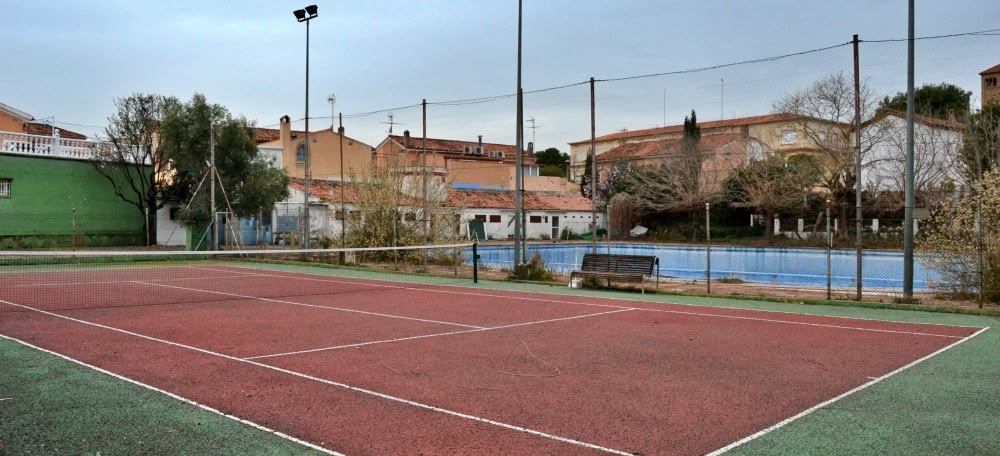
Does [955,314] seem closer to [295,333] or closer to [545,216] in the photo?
[295,333]

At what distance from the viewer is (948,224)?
14.8 metres

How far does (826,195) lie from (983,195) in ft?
93.0

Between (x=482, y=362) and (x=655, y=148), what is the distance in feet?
201

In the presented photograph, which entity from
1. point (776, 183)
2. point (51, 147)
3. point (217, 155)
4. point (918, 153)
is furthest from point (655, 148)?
point (51, 147)

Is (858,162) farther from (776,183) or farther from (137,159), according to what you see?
(137,159)

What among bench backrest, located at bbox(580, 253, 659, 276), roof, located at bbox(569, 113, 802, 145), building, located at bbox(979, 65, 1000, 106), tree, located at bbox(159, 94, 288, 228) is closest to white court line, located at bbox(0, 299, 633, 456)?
bench backrest, located at bbox(580, 253, 659, 276)

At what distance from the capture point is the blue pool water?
26453 millimetres

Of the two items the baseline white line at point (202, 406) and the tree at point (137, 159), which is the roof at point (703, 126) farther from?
the baseline white line at point (202, 406)

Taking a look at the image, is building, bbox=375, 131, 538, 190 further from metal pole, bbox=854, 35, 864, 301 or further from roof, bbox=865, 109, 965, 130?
metal pole, bbox=854, 35, 864, 301

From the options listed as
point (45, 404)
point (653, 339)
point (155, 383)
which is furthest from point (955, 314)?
point (45, 404)

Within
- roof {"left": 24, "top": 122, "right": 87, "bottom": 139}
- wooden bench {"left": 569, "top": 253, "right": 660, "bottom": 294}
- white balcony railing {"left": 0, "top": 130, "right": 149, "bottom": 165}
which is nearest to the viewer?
wooden bench {"left": 569, "top": 253, "right": 660, "bottom": 294}

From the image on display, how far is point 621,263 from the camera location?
1811 centimetres

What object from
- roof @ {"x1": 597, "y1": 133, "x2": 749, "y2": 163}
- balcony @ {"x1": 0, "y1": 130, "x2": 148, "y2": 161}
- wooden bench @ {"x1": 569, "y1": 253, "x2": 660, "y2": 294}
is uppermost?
roof @ {"x1": 597, "y1": 133, "x2": 749, "y2": 163}

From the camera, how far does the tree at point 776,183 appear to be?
1636 inches
